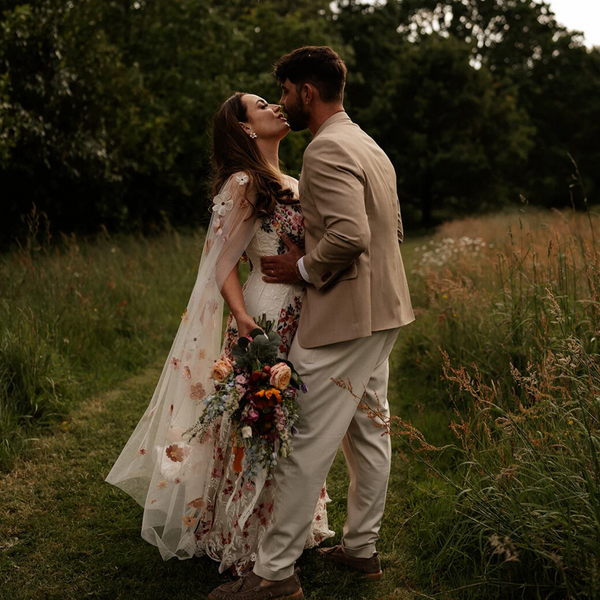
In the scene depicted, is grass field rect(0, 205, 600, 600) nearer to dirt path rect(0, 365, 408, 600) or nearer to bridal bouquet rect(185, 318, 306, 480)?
dirt path rect(0, 365, 408, 600)

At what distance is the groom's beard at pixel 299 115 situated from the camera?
2.91m

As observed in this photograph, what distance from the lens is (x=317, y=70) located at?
281 cm

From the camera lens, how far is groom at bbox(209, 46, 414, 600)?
8.53ft

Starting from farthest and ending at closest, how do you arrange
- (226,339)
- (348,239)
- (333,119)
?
(226,339) → (333,119) → (348,239)

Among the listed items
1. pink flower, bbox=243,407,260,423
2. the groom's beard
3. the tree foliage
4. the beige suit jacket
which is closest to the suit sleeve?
the beige suit jacket

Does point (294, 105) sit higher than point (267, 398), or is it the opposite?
point (294, 105)

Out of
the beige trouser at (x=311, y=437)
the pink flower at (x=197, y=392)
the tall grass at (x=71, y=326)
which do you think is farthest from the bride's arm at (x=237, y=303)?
the tall grass at (x=71, y=326)

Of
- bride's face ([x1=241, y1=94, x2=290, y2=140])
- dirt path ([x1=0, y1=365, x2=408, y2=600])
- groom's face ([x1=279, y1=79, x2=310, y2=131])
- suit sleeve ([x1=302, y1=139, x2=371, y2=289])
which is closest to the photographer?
suit sleeve ([x1=302, y1=139, x2=371, y2=289])

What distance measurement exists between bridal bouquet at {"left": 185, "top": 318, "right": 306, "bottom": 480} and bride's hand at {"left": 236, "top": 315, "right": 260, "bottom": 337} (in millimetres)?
110

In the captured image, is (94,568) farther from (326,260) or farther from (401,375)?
(401,375)

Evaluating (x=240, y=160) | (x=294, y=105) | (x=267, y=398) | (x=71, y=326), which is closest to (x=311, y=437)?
(x=267, y=398)

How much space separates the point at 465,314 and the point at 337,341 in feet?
9.49

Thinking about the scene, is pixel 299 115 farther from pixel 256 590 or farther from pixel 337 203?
pixel 256 590

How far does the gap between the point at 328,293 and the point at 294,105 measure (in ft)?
2.98
